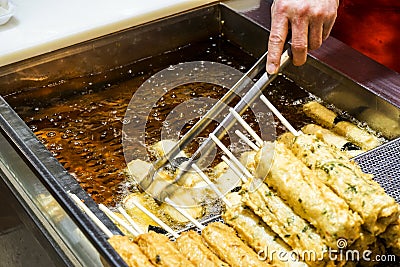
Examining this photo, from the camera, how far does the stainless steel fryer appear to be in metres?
2.03

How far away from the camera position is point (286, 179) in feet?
6.53

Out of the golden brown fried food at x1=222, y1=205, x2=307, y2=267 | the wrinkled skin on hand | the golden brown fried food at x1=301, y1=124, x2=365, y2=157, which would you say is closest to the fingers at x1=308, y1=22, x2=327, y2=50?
the wrinkled skin on hand

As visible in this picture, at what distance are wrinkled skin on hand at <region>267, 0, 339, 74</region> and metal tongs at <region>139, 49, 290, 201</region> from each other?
49 mm

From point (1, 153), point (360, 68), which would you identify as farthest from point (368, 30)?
point (1, 153)

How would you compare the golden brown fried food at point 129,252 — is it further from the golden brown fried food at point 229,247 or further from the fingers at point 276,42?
the fingers at point 276,42

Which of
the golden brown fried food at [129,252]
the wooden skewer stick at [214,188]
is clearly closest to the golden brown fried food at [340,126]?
the wooden skewer stick at [214,188]

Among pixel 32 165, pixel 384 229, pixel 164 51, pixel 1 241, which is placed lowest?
pixel 1 241

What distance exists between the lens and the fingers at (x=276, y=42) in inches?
98.6

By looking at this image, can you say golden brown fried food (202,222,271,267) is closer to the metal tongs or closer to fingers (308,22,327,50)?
the metal tongs

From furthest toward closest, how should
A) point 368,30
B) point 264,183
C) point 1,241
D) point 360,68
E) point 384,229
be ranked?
point 368,30 → point 360,68 → point 1,241 → point 264,183 → point 384,229

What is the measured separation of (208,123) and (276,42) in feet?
1.48

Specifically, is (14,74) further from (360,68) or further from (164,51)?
(360,68)

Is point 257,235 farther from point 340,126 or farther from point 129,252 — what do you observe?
point 340,126

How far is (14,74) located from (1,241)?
928mm
